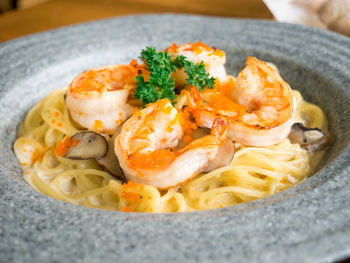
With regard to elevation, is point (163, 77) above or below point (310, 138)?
above

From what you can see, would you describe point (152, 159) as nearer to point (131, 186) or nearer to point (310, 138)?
point (131, 186)

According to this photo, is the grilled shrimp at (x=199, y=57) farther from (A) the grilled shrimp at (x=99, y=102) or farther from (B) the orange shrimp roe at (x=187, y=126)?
(B) the orange shrimp roe at (x=187, y=126)

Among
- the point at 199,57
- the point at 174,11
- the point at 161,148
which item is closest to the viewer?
the point at 161,148

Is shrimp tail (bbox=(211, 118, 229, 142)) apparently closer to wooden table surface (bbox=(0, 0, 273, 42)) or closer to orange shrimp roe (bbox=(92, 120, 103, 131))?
orange shrimp roe (bbox=(92, 120, 103, 131))

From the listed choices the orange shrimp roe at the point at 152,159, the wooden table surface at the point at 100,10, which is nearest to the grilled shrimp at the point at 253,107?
the orange shrimp roe at the point at 152,159

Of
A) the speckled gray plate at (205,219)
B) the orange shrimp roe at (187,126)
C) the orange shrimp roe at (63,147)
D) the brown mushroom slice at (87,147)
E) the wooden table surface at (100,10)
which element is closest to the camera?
the speckled gray plate at (205,219)

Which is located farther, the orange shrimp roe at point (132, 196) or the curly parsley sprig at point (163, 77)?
the curly parsley sprig at point (163, 77)

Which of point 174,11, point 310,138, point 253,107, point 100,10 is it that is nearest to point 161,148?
point 253,107

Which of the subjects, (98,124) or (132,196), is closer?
Result: (132,196)
